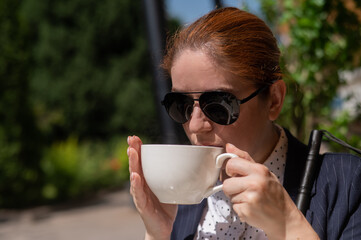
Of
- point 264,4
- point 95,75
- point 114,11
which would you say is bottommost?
point 95,75

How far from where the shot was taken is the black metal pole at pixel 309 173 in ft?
3.67

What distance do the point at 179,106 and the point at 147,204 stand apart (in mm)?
274

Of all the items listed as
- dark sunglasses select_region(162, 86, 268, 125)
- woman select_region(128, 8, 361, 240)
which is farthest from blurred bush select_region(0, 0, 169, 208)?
dark sunglasses select_region(162, 86, 268, 125)

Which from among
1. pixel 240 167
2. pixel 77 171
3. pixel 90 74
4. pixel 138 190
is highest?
pixel 240 167

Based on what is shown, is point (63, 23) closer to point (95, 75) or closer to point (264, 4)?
point (95, 75)

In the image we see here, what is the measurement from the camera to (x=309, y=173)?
3.80ft

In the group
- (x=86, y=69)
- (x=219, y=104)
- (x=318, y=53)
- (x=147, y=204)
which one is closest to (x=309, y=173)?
(x=219, y=104)

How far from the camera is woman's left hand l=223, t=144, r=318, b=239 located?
2.74 feet

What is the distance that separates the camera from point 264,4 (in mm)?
3086

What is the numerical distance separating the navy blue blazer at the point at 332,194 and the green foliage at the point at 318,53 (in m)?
0.83

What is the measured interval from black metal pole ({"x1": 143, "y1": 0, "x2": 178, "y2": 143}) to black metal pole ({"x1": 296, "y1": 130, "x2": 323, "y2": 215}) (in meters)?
0.54

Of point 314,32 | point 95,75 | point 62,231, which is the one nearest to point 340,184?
point 314,32

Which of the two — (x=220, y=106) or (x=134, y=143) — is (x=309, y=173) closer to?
(x=220, y=106)

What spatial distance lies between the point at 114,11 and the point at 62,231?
8.63m
